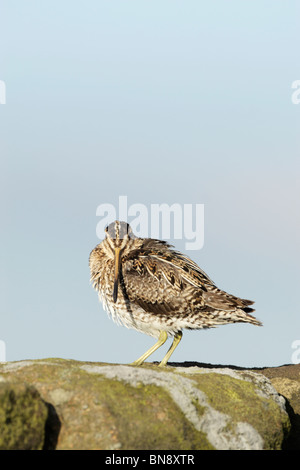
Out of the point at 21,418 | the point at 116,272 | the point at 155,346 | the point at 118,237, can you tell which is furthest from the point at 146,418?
the point at 118,237

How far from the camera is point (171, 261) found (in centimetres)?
1257

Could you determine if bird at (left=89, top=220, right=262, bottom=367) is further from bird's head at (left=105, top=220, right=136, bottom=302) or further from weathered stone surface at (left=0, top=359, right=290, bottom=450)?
weathered stone surface at (left=0, top=359, right=290, bottom=450)

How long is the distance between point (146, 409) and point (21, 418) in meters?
1.73

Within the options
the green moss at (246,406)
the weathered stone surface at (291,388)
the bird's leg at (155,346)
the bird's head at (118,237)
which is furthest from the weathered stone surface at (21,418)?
the bird's head at (118,237)

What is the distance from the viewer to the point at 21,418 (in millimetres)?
7422

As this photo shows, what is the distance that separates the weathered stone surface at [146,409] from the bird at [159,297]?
92.0 inches

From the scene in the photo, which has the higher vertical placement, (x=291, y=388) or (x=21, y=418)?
(x=21, y=418)

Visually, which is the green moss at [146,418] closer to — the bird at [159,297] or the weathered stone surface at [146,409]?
the weathered stone surface at [146,409]

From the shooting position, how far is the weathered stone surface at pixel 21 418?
7.31 m

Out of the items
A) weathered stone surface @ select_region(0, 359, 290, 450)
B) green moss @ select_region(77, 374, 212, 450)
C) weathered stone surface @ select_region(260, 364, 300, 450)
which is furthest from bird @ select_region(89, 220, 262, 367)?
green moss @ select_region(77, 374, 212, 450)

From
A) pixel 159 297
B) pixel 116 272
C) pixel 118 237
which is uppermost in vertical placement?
pixel 118 237

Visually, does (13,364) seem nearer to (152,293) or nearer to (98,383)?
(98,383)

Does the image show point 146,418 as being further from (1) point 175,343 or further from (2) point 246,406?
(1) point 175,343
